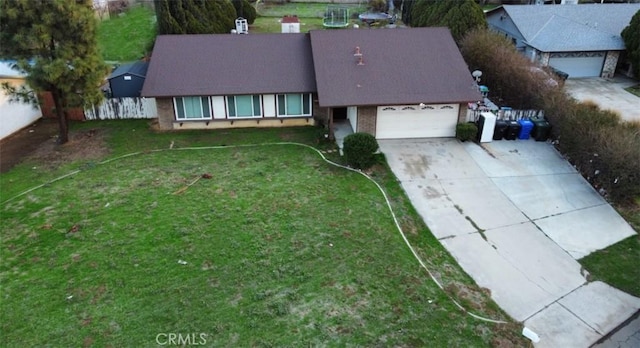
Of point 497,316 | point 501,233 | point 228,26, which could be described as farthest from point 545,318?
point 228,26

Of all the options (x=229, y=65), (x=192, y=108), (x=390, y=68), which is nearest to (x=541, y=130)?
(x=390, y=68)

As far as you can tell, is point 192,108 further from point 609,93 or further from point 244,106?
point 609,93

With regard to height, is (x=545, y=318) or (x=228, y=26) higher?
(x=228, y=26)

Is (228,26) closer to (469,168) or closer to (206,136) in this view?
(206,136)

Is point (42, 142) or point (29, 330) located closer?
point (29, 330)

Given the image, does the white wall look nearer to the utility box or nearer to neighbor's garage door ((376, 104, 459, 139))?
neighbor's garage door ((376, 104, 459, 139))

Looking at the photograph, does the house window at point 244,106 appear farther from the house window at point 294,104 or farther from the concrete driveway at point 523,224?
the concrete driveway at point 523,224

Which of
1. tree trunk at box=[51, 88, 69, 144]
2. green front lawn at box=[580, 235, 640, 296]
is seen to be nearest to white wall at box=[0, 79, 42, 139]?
tree trunk at box=[51, 88, 69, 144]
